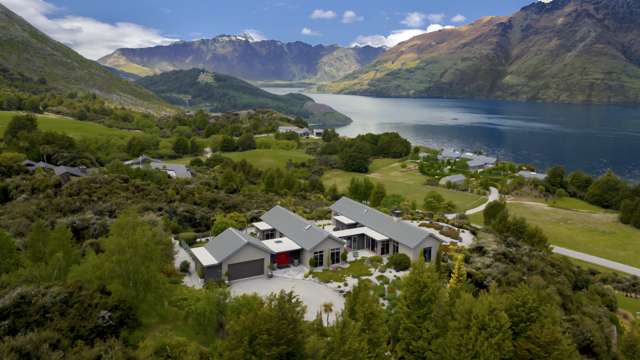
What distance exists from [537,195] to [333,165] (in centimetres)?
3932

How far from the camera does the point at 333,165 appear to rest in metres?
95.9

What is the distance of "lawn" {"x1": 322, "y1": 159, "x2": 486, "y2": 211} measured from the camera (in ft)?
234

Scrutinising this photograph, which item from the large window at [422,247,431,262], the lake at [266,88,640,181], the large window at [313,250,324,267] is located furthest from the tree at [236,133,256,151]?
the large window at [422,247,431,262]

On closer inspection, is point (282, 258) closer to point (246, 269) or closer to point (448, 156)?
point (246, 269)

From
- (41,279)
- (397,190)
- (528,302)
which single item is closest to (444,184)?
(397,190)

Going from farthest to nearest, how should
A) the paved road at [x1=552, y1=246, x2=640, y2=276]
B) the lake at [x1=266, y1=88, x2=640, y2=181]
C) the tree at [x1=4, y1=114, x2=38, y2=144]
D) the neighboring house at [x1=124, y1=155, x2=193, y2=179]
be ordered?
the lake at [x1=266, y1=88, x2=640, y2=181], the tree at [x1=4, y1=114, x2=38, y2=144], the neighboring house at [x1=124, y1=155, x2=193, y2=179], the paved road at [x1=552, y1=246, x2=640, y2=276]

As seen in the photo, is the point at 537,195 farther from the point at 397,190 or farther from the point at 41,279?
the point at 41,279

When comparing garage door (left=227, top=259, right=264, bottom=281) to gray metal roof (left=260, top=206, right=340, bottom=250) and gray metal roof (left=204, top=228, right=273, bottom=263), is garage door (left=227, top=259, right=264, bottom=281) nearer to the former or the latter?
gray metal roof (left=204, top=228, right=273, bottom=263)

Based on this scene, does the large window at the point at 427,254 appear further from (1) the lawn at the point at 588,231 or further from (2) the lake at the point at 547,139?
(2) the lake at the point at 547,139

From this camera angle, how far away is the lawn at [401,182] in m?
71.3

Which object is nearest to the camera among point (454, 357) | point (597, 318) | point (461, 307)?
point (454, 357)

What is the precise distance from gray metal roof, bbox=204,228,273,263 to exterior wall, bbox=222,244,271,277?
248 mm

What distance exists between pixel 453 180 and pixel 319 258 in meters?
55.8

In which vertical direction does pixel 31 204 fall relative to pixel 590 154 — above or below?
above
